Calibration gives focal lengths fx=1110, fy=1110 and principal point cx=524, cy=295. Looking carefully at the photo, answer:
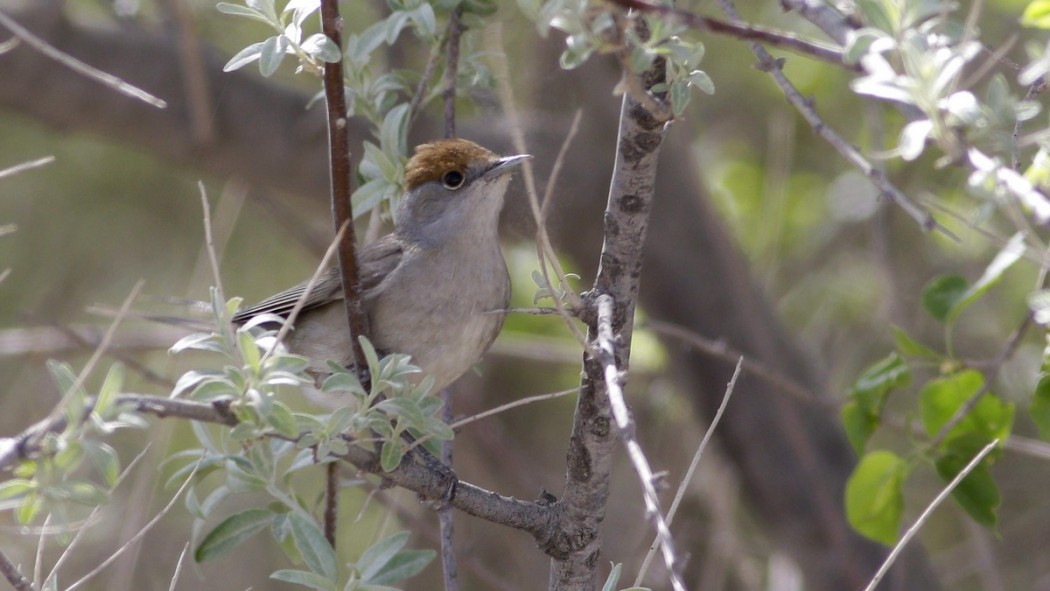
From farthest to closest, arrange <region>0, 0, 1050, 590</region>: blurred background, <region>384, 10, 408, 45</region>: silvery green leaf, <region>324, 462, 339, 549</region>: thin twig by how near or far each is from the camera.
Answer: <region>0, 0, 1050, 590</region>: blurred background < <region>324, 462, 339, 549</region>: thin twig < <region>384, 10, 408, 45</region>: silvery green leaf

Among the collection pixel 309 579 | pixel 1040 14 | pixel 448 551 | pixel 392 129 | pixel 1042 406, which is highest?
pixel 1040 14

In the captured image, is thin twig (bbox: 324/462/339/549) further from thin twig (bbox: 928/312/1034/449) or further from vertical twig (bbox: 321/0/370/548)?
thin twig (bbox: 928/312/1034/449)

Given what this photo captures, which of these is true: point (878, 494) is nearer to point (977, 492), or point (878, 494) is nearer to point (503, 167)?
point (977, 492)

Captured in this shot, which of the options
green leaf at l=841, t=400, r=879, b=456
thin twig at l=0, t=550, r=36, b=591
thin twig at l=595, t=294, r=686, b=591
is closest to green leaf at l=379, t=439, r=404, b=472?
thin twig at l=595, t=294, r=686, b=591

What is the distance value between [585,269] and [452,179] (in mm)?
2087

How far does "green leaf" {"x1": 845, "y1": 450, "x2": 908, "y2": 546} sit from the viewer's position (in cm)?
336

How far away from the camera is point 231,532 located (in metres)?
2.78

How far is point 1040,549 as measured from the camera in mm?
6355

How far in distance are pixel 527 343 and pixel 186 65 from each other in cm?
234

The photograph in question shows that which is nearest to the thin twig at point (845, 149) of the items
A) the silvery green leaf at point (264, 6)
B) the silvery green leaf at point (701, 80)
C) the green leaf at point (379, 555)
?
the silvery green leaf at point (701, 80)

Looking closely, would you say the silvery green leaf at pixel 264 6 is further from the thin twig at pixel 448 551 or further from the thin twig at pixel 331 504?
the thin twig at pixel 448 551

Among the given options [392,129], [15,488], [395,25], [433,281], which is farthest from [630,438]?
[433,281]

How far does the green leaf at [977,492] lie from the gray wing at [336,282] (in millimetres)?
1956

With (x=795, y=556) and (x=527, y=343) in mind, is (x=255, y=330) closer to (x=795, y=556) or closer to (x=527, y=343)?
(x=527, y=343)
